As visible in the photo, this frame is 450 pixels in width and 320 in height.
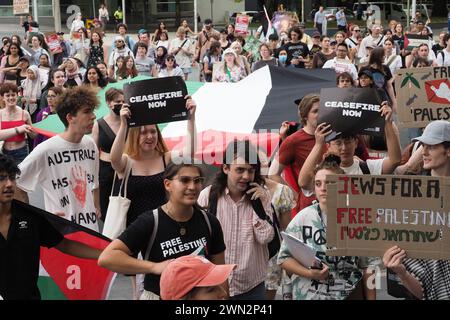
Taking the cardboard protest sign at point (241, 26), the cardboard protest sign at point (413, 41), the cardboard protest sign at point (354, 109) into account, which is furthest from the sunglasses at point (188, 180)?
the cardboard protest sign at point (241, 26)

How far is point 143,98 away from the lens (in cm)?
734

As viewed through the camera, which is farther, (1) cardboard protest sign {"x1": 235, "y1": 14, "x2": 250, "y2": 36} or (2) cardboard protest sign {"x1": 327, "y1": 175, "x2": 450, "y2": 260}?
(1) cardboard protest sign {"x1": 235, "y1": 14, "x2": 250, "y2": 36}

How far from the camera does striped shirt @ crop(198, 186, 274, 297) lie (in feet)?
19.2

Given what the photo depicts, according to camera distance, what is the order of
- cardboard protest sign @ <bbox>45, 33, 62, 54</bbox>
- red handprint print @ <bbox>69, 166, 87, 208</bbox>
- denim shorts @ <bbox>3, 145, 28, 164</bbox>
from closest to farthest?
red handprint print @ <bbox>69, 166, 87, 208</bbox> → denim shorts @ <bbox>3, 145, 28, 164</bbox> → cardboard protest sign @ <bbox>45, 33, 62, 54</bbox>

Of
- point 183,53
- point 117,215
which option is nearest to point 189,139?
point 117,215

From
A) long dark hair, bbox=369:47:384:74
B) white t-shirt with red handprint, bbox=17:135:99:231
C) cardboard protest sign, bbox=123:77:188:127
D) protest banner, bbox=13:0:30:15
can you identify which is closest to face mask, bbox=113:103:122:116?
cardboard protest sign, bbox=123:77:188:127

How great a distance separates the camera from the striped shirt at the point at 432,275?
193 inches

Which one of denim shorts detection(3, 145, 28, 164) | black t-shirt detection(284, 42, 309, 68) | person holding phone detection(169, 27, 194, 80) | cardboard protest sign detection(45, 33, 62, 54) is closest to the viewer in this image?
denim shorts detection(3, 145, 28, 164)

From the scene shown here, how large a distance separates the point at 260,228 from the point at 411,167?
4.64ft

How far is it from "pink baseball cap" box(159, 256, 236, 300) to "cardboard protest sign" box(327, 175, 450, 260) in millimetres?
1060

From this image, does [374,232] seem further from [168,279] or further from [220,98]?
[220,98]

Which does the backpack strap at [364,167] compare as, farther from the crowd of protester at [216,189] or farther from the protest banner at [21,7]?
the protest banner at [21,7]

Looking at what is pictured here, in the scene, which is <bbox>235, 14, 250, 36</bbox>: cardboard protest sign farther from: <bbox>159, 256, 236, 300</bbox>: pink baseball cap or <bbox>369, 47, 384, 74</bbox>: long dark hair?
<bbox>159, 256, 236, 300</bbox>: pink baseball cap

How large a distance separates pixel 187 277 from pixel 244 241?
2007mm
